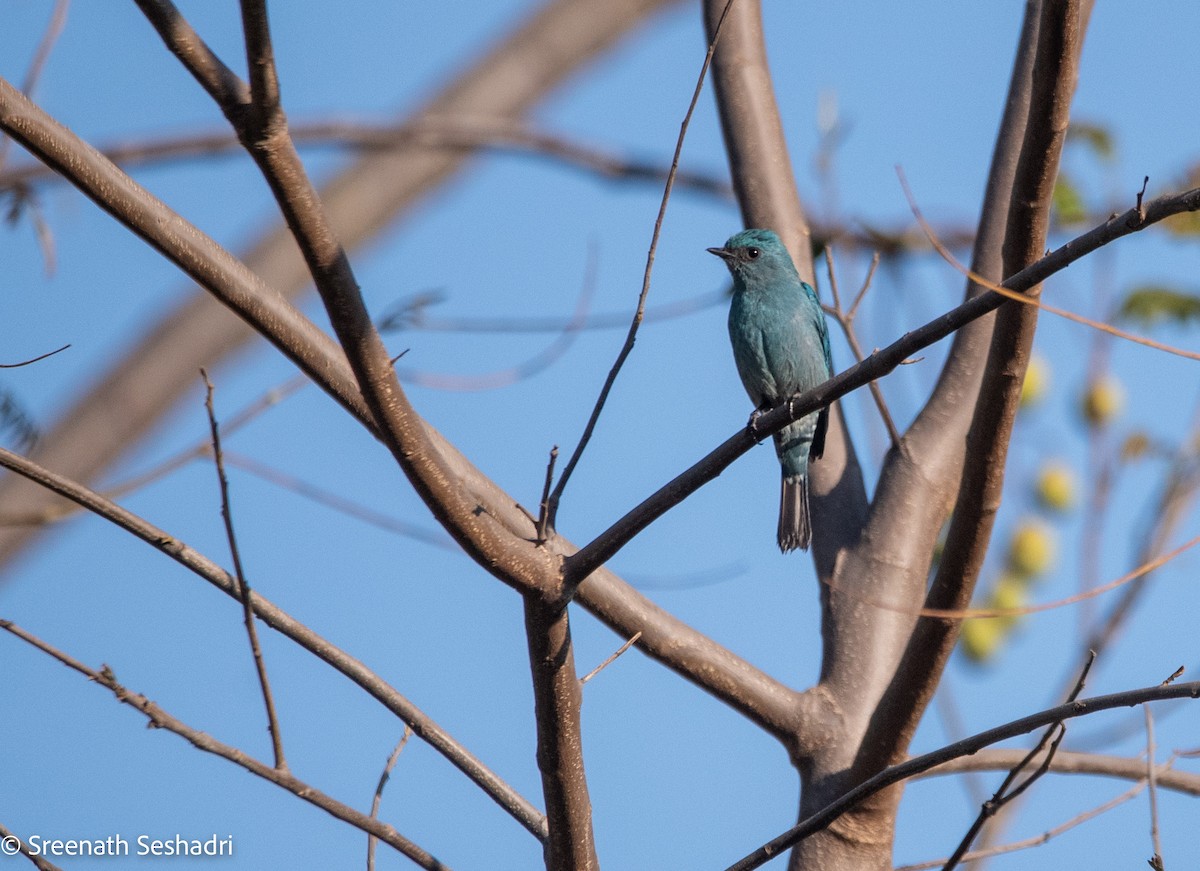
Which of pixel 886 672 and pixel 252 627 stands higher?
pixel 886 672

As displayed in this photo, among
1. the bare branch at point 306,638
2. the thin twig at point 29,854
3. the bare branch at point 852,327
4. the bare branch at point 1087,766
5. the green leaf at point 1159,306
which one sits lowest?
the thin twig at point 29,854

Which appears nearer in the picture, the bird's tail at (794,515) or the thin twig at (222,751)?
the thin twig at (222,751)

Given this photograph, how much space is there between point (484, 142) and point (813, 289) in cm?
201

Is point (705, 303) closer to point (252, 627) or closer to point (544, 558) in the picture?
point (544, 558)

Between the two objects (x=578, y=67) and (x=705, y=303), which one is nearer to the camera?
(x=705, y=303)

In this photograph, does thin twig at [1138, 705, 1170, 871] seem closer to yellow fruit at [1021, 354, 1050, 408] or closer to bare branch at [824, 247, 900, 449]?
bare branch at [824, 247, 900, 449]

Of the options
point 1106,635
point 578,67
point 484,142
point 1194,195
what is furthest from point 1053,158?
point 578,67

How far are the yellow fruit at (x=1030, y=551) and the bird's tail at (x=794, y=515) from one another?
1.73 m

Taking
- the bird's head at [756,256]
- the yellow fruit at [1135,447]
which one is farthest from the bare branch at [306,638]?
the yellow fruit at [1135,447]

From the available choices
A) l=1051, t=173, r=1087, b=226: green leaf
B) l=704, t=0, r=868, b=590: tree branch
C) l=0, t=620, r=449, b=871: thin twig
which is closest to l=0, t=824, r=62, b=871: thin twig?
l=0, t=620, r=449, b=871: thin twig

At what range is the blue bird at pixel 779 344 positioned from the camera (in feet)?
16.0

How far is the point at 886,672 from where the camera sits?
3.47 m

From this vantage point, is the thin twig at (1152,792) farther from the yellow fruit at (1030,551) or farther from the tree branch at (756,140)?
the yellow fruit at (1030,551)

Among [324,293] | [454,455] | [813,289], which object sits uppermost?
[813,289]
